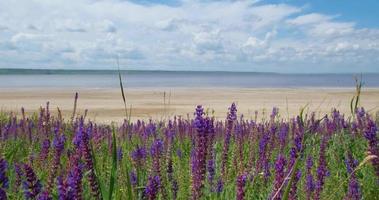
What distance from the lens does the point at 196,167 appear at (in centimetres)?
252

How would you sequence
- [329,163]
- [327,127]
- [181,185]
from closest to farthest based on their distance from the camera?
1. [181,185]
2. [329,163]
3. [327,127]

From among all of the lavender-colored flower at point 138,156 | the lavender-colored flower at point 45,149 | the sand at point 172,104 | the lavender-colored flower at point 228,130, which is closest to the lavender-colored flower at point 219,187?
the lavender-colored flower at point 228,130

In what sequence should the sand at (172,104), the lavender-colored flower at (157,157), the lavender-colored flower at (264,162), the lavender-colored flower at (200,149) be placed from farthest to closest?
1. the sand at (172,104)
2. the lavender-colored flower at (264,162)
3. the lavender-colored flower at (157,157)
4. the lavender-colored flower at (200,149)

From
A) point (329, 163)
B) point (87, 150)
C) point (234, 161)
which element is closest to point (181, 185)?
point (234, 161)

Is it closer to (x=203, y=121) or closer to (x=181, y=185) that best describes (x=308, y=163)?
(x=181, y=185)

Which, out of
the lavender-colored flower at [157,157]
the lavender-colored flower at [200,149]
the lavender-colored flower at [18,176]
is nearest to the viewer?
the lavender-colored flower at [200,149]

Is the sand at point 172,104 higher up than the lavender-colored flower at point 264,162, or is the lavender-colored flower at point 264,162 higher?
the lavender-colored flower at point 264,162

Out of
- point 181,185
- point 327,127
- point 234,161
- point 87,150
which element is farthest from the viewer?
point 327,127

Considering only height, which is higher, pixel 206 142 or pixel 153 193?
pixel 206 142

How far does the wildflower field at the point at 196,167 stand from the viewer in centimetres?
210

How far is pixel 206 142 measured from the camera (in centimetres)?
246

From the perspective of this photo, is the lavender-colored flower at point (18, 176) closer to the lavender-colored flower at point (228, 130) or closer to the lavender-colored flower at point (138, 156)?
the lavender-colored flower at point (138, 156)

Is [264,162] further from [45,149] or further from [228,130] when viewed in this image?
[45,149]

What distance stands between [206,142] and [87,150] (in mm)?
606
